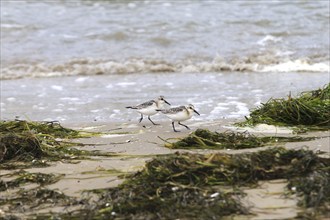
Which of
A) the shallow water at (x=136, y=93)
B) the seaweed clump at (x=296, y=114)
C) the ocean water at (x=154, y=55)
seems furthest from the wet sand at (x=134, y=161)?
the ocean water at (x=154, y=55)

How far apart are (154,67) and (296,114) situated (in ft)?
23.5

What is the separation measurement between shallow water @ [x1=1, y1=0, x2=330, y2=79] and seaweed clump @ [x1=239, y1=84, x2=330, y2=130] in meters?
6.07

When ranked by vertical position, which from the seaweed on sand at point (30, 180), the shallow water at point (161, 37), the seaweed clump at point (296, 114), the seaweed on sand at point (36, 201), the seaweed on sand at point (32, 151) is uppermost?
the shallow water at point (161, 37)

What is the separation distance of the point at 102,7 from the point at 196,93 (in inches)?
371

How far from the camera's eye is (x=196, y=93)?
10.4m

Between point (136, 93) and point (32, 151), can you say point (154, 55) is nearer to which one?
point (136, 93)

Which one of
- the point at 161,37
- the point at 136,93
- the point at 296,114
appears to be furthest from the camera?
the point at 161,37

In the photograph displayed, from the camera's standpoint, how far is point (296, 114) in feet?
22.3

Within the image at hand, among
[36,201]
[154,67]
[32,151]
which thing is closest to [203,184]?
[36,201]

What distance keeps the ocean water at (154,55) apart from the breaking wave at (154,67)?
0.02 meters

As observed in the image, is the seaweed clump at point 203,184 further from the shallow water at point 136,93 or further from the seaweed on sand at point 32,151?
the shallow water at point 136,93

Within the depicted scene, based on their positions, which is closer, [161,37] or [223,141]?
[223,141]

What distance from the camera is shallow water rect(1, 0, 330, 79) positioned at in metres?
13.9

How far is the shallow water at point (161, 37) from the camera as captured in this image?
13.9 meters
